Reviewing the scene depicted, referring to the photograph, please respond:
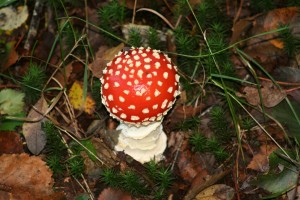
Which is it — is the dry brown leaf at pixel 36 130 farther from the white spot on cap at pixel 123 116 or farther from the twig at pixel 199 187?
the twig at pixel 199 187

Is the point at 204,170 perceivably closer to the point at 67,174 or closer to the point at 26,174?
the point at 67,174

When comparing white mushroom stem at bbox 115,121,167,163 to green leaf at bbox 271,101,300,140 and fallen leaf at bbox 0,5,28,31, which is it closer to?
green leaf at bbox 271,101,300,140

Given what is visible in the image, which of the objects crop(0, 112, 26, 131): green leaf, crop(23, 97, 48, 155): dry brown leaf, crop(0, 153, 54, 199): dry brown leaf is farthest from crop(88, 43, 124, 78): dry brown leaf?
crop(0, 153, 54, 199): dry brown leaf

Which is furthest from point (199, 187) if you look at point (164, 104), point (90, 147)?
point (90, 147)

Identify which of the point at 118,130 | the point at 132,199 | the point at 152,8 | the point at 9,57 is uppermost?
the point at 152,8

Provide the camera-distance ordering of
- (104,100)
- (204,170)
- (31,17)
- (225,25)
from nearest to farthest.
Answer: (104,100), (204,170), (225,25), (31,17)

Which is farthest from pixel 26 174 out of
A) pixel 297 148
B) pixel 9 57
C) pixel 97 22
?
pixel 297 148

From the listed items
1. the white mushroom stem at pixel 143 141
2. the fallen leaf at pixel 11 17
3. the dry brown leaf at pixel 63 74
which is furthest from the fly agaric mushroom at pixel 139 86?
Result: the fallen leaf at pixel 11 17

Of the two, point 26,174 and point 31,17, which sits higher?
point 31,17
